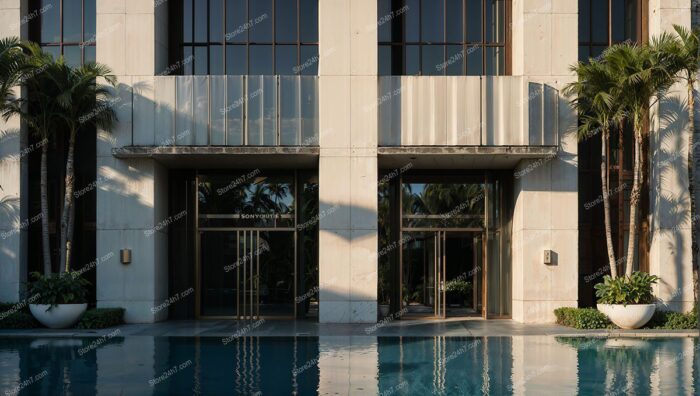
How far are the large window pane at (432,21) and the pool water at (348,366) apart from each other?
9.62 m

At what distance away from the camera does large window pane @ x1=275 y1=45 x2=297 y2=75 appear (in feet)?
76.0

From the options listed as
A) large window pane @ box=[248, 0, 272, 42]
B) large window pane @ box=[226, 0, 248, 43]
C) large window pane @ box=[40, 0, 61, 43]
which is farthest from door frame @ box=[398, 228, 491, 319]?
large window pane @ box=[40, 0, 61, 43]

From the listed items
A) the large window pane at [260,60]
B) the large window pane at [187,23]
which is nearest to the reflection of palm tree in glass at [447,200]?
the large window pane at [260,60]

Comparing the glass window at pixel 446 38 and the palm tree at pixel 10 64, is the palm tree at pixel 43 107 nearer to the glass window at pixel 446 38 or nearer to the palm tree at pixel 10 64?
the palm tree at pixel 10 64

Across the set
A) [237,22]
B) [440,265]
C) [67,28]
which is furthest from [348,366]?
[67,28]

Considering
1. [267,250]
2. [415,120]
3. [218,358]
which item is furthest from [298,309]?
[218,358]

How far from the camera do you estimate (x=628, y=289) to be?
19.9 m

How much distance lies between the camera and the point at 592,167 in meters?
22.6

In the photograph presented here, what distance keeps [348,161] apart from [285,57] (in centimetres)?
406

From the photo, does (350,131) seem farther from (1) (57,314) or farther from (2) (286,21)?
(1) (57,314)

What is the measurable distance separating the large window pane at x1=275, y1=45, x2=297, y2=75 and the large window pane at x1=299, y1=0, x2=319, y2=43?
19.5 inches

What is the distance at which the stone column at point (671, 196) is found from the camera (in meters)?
21.6

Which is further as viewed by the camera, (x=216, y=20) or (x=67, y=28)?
(x=216, y=20)

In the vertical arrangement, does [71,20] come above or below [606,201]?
above
